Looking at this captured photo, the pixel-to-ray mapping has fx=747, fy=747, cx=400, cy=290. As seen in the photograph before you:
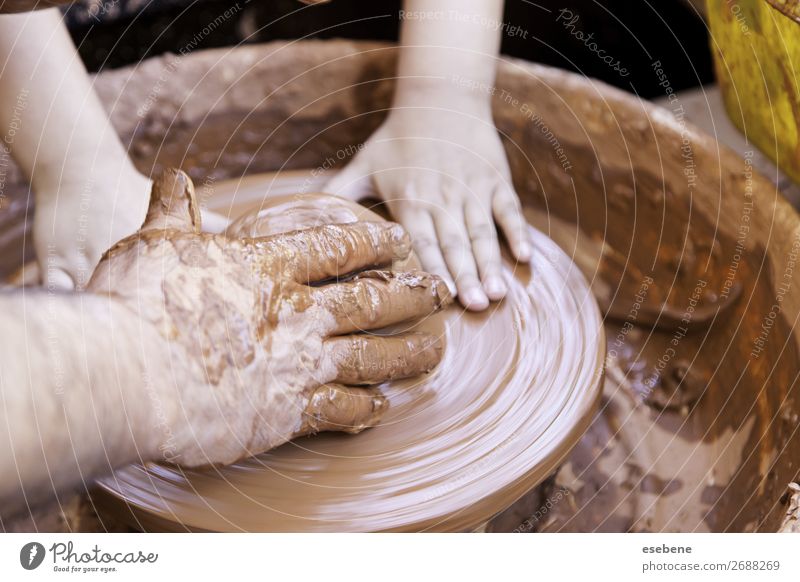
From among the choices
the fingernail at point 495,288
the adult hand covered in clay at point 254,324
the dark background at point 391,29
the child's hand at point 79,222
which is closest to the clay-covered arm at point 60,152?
the child's hand at point 79,222

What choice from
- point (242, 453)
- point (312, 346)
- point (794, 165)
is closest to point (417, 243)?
point (312, 346)

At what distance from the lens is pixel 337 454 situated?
813mm

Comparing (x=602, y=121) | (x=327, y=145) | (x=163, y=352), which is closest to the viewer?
(x=163, y=352)

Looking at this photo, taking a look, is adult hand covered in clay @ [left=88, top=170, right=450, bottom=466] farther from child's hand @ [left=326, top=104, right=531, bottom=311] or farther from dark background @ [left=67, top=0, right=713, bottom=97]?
dark background @ [left=67, top=0, right=713, bottom=97]

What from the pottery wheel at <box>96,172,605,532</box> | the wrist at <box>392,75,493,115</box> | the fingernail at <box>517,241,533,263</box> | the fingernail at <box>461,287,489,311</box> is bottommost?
the pottery wheel at <box>96,172,605,532</box>

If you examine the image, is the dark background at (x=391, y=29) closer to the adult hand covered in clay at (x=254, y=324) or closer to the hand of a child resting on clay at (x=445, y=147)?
the hand of a child resting on clay at (x=445, y=147)

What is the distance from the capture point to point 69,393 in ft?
2.12

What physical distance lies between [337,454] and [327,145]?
0.69 m

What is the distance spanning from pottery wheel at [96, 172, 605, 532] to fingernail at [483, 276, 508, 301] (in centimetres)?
1

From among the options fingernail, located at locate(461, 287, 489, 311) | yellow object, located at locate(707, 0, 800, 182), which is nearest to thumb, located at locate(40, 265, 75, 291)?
fingernail, located at locate(461, 287, 489, 311)

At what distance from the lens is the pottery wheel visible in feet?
2.51

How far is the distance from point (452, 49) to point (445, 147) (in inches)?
6.5

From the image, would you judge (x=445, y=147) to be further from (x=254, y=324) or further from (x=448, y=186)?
(x=254, y=324)
